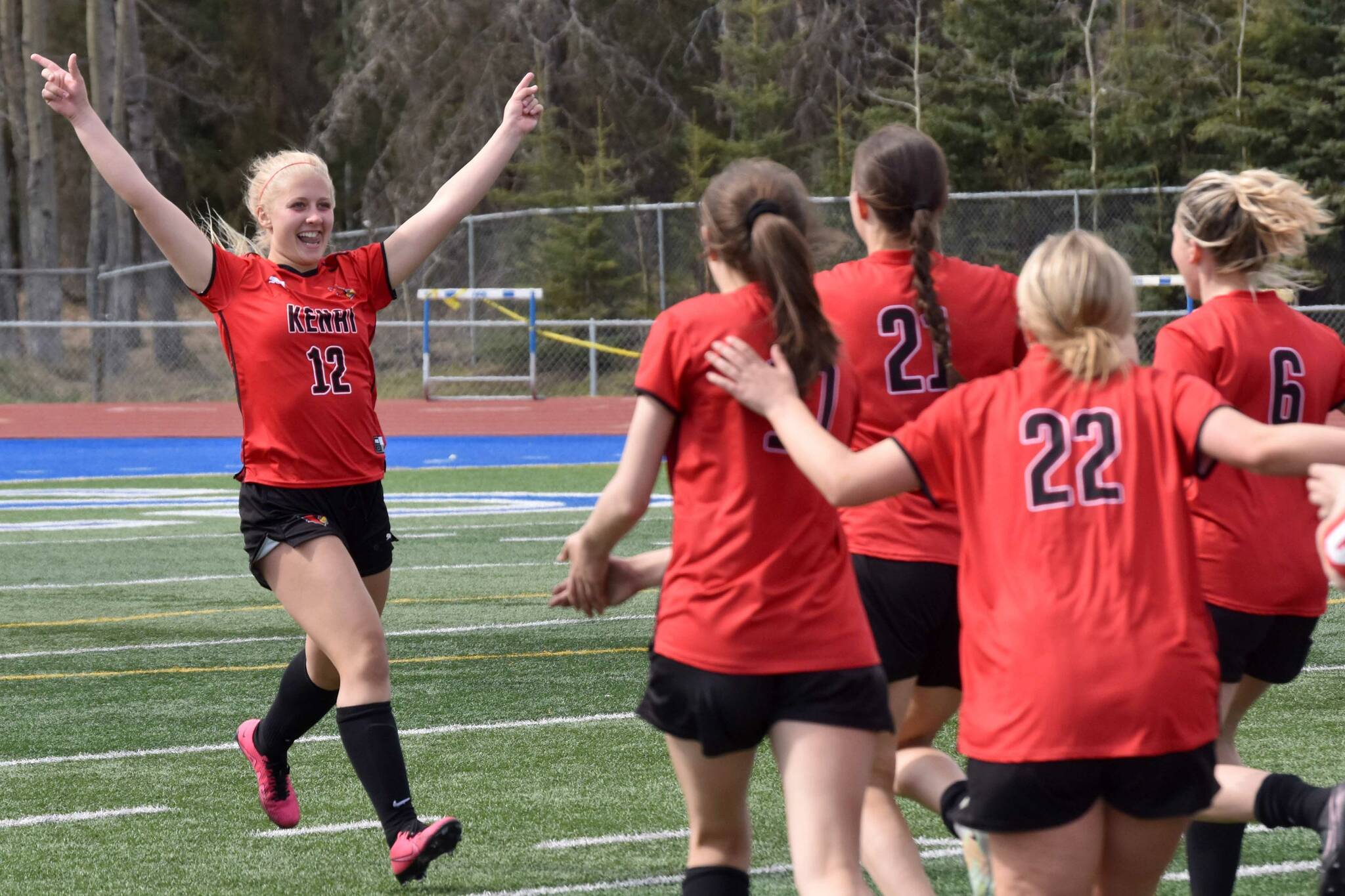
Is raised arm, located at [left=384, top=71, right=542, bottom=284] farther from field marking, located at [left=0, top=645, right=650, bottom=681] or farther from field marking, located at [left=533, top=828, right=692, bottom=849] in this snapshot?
field marking, located at [left=0, top=645, right=650, bottom=681]

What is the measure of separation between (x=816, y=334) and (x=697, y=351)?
252 mm

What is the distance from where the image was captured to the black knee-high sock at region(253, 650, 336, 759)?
577 cm

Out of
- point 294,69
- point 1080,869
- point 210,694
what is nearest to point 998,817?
point 1080,869

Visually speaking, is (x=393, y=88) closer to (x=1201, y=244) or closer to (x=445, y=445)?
(x=445, y=445)

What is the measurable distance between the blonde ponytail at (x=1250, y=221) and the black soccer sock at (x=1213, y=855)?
4.26ft

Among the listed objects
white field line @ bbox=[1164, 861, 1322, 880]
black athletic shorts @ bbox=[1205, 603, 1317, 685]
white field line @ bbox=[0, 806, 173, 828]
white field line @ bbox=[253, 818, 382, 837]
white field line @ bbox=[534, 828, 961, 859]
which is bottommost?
white field line @ bbox=[0, 806, 173, 828]

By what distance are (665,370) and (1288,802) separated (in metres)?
1.73

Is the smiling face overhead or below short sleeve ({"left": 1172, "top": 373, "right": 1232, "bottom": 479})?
overhead

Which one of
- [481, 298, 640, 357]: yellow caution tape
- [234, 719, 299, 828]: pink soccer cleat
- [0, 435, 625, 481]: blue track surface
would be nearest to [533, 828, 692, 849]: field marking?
[234, 719, 299, 828]: pink soccer cleat

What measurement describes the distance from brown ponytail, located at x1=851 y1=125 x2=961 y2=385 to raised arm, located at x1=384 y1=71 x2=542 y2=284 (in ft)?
5.52

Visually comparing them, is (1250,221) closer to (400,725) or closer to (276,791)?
(276,791)

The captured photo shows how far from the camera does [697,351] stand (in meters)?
3.51

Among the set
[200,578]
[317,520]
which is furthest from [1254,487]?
[200,578]

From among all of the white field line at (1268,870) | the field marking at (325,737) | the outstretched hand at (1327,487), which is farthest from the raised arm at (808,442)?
the field marking at (325,737)
